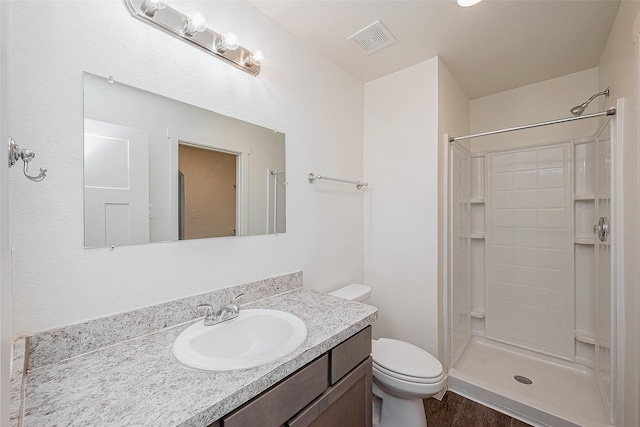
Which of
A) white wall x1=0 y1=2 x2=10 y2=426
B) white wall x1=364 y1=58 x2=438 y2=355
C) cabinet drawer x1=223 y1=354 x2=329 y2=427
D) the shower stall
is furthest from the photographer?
white wall x1=364 y1=58 x2=438 y2=355

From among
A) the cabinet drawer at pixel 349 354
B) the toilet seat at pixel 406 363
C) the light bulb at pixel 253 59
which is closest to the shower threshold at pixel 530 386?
the toilet seat at pixel 406 363

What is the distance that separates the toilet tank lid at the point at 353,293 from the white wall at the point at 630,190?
1.28 metres

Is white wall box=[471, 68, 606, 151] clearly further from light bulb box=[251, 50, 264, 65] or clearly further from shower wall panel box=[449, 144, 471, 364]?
light bulb box=[251, 50, 264, 65]

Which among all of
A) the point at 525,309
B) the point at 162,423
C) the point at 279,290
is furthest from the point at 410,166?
the point at 162,423

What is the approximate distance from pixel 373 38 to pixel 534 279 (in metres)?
2.34

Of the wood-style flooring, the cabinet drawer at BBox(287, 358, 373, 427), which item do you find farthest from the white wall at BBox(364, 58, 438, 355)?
the cabinet drawer at BBox(287, 358, 373, 427)

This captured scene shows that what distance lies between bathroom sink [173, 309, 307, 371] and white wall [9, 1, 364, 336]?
22cm

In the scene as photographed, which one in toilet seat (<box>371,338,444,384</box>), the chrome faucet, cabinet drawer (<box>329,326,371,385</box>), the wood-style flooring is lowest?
the wood-style flooring

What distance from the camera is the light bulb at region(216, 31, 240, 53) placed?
125cm

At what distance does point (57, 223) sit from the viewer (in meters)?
0.88

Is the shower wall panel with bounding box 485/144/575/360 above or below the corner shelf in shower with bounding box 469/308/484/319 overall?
above

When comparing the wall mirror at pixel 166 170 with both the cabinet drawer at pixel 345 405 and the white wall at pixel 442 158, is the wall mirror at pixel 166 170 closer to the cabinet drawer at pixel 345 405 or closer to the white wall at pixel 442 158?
the cabinet drawer at pixel 345 405

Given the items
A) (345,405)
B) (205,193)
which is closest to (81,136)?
(205,193)

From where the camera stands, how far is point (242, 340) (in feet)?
3.77
